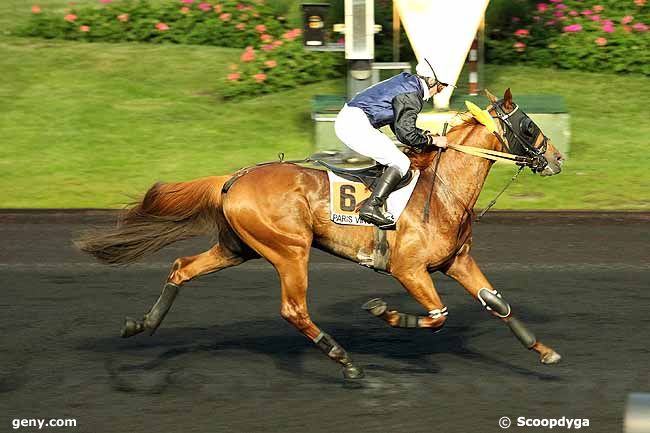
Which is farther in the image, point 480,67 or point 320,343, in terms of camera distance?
point 480,67

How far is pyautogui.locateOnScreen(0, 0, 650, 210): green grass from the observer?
43.2ft

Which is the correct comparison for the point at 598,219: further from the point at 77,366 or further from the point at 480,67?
the point at 77,366

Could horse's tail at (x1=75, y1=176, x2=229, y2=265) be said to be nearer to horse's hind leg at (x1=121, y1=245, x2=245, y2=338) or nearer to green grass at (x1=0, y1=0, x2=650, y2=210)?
horse's hind leg at (x1=121, y1=245, x2=245, y2=338)

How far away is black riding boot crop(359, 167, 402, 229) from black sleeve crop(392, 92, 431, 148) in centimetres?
24

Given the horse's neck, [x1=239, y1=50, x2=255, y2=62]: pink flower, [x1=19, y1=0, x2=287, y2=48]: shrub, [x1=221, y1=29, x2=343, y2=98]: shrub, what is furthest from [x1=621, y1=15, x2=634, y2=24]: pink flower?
the horse's neck

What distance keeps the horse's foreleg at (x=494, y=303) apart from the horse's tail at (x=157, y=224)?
1.69 metres

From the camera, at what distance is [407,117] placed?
282 inches

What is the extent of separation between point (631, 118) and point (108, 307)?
937 centimetres

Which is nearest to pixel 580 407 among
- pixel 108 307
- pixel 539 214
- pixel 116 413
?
pixel 116 413

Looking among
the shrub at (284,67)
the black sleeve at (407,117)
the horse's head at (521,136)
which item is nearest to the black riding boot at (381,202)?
the black sleeve at (407,117)

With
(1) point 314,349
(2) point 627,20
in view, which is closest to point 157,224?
(1) point 314,349

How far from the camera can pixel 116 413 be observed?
21.4 feet

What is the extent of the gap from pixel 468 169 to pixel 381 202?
→ 0.66 m

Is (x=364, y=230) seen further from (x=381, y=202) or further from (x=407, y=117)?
(x=407, y=117)
